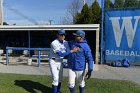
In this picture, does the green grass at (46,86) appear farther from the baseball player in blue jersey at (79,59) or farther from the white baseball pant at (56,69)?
the baseball player in blue jersey at (79,59)

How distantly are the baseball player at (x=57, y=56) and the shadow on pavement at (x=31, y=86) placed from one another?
3.20ft

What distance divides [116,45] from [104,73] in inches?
142

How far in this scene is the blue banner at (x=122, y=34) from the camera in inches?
659

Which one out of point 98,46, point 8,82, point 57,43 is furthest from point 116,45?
point 57,43

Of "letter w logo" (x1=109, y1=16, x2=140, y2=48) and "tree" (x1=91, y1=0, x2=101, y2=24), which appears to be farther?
"tree" (x1=91, y1=0, x2=101, y2=24)

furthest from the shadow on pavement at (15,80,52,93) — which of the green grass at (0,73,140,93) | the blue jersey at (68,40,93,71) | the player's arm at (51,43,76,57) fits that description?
the blue jersey at (68,40,93,71)

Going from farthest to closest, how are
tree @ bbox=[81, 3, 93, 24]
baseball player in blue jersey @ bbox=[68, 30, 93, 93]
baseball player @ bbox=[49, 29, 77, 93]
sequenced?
1. tree @ bbox=[81, 3, 93, 24]
2. baseball player @ bbox=[49, 29, 77, 93]
3. baseball player in blue jersey @ bbox=[68, 30, 93, 93]

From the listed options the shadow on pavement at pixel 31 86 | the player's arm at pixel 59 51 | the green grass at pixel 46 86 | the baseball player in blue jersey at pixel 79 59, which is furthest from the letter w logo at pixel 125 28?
the baseball player in blue jersey at pixel 79 59

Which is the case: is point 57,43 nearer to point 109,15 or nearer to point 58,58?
point 58,58

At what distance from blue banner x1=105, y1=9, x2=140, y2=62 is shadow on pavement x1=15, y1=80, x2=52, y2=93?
727 cm

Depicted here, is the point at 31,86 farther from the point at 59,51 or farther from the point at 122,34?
the point at 122,34

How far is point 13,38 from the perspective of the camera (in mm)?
27516

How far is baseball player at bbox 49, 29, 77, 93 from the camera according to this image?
28.1 feet

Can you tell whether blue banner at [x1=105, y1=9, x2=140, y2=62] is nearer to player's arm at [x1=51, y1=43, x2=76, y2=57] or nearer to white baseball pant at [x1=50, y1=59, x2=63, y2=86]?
white baseball pant at [x1=50, y1=59, x2=63, y2=86]
